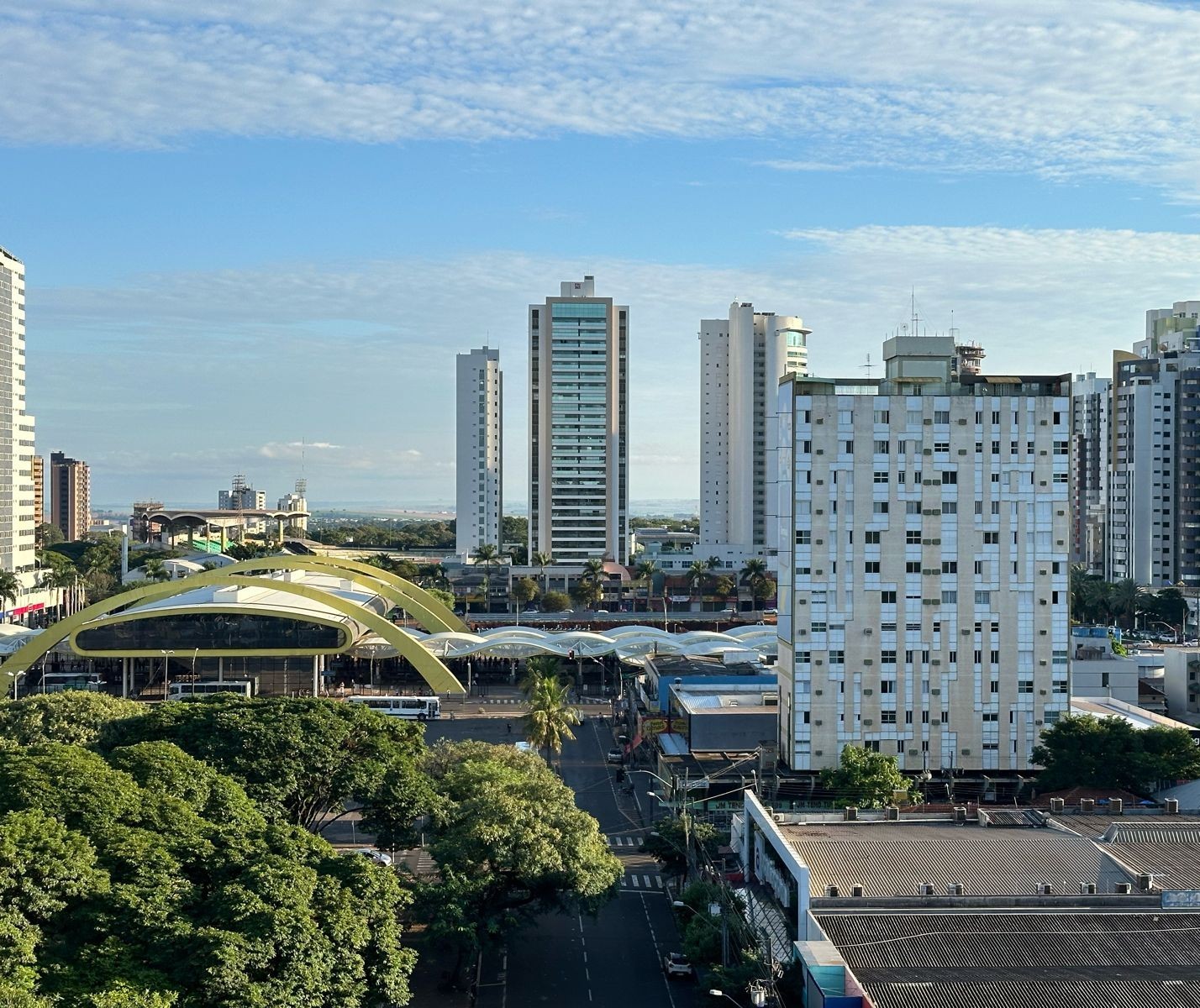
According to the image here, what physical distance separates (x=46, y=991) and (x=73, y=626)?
59.2 m

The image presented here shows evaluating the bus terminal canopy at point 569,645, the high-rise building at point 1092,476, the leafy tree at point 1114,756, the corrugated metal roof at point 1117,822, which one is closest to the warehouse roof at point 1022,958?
the corrugated metal roof at point 1117,822

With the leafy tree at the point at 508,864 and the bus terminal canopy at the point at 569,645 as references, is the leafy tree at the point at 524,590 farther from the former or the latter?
the leafy tree at the point at 508,864

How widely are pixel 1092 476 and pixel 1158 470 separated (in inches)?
793

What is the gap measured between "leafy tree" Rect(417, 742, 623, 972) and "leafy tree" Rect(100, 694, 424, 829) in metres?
3.37

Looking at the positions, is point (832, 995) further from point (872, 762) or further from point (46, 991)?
point (872, 762)

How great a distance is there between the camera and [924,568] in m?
57.8

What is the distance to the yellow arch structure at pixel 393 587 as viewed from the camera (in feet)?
338

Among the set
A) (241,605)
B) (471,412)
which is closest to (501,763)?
(241,605)

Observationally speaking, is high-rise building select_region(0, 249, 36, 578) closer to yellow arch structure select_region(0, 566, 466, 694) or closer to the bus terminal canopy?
yellow arch structure select_region(0, 566, 466, 694)

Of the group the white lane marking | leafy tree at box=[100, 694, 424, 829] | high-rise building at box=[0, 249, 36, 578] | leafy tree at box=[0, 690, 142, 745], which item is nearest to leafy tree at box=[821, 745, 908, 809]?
the white lane marking

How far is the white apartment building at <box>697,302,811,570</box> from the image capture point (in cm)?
15775

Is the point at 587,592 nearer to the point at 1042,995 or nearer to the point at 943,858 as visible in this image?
the point at 943,858

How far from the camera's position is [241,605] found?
8300cm

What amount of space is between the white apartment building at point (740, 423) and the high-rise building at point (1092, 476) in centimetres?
3303
